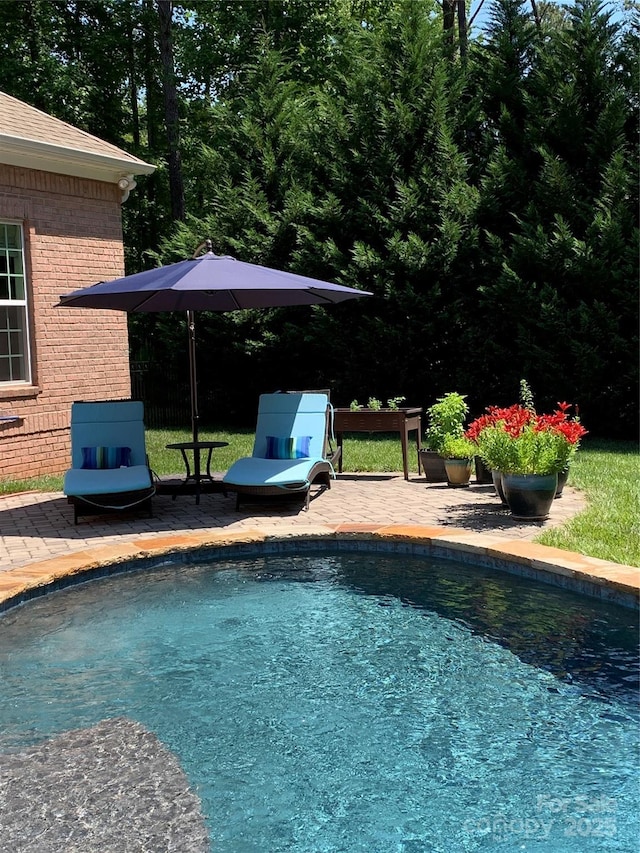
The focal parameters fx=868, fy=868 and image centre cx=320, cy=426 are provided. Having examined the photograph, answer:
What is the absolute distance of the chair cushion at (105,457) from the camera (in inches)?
347

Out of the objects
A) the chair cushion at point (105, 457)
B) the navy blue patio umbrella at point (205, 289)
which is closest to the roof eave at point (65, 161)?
the navy blue patio umbrella at point (205, 289)

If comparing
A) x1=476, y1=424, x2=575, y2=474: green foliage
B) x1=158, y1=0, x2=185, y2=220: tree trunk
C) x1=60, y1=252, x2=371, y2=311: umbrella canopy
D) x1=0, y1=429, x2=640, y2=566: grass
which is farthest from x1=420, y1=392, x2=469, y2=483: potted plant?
x1=158, y1=0, x2=185, y2=220: tree trunk

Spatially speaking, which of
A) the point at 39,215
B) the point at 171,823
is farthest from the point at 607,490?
the point at 39,215

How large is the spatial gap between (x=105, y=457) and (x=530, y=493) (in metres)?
4.25

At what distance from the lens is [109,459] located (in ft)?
29.1

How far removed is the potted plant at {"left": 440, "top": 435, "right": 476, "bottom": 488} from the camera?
31.1ft

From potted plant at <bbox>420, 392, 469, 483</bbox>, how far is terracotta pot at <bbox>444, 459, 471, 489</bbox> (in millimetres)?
172

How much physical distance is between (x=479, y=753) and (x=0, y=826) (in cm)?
206

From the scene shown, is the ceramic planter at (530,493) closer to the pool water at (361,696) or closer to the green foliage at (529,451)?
the green foliage at (529,451)

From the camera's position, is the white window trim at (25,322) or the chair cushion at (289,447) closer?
the chair cushion at (289,447)

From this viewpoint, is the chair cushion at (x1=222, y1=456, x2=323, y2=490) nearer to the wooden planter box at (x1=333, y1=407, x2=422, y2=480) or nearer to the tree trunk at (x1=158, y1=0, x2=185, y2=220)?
the wooden planter box at (x1=333, y1=407, x2=422, y2=480)

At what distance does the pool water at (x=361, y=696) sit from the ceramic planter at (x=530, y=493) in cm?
116

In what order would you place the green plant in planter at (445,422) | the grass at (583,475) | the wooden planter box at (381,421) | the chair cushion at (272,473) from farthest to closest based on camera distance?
the wooden planter box at (381,421)
the green plant in planter at (445,422)
the chair cushion at (272,473)
the grass at (583,475)

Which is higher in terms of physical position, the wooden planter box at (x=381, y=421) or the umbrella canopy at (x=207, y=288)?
the umbrella canopy at (x=207, y=288)
